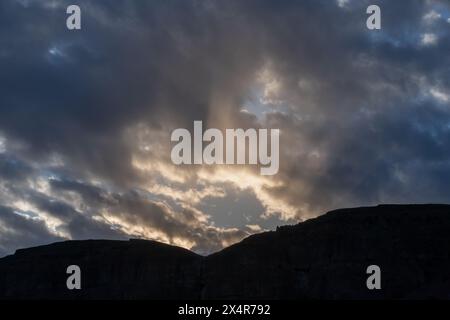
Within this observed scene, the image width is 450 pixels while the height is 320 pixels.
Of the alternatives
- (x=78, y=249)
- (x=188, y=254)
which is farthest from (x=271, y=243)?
(x=78, y=249)

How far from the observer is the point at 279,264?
9638 centimetres

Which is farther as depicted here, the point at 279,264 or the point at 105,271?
the point at 105,271

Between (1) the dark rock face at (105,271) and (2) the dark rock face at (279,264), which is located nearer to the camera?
(2) the dark rock face at (279,264)

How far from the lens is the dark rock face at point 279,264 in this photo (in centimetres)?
8931

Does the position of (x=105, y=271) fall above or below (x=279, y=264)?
below

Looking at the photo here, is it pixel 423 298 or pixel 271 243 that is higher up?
pixel 271 243

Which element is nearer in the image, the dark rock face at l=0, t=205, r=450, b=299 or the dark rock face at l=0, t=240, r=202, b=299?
the dark rock face at l=0, t=205, r=450, b=299

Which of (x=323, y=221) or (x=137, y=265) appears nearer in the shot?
(x=323, y=221)

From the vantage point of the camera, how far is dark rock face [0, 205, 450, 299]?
8931 centimetres
